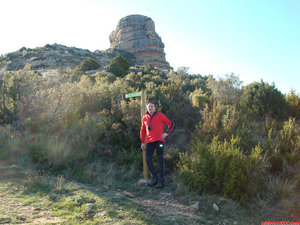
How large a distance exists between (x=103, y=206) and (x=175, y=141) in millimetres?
3602

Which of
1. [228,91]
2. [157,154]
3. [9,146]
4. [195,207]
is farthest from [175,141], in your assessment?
[228,91]

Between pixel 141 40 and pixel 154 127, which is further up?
pixel 141 40

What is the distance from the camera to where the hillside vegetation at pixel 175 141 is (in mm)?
4086

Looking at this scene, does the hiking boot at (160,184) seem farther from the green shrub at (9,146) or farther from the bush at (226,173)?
the green shrub at (9,146)

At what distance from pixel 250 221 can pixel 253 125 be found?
3656 mm

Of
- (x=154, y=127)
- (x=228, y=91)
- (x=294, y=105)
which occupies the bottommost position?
(x=154, y=127)

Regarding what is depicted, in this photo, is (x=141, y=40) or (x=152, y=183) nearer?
(x=152, y=183)

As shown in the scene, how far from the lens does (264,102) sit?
850 centimetres

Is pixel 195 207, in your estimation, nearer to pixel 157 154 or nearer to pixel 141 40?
pixel 157 154

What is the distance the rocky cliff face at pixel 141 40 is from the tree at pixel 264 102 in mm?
46641

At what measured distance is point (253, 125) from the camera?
646cm

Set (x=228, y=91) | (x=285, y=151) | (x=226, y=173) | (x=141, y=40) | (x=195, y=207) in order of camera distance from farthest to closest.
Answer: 1. (x=141, y=40)
2. (x=228, y=91)
3. (x=285, y=151)
4. (x=226, y=173)
5. (x=195, y=207)

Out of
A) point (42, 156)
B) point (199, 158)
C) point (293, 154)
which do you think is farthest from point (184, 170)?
point (42, 156)

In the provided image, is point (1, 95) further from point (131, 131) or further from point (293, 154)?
point (293, 154)
